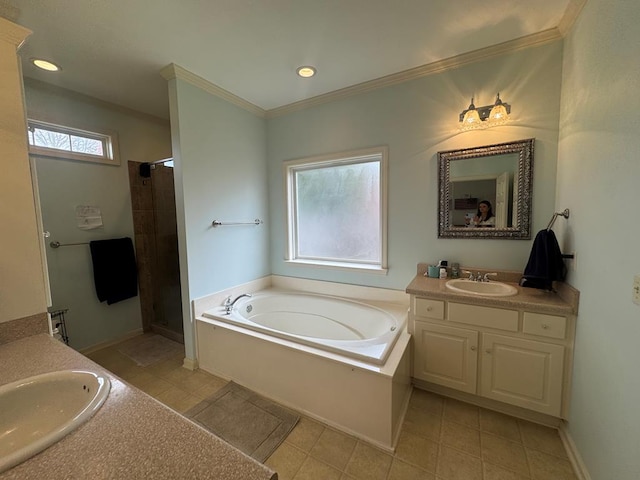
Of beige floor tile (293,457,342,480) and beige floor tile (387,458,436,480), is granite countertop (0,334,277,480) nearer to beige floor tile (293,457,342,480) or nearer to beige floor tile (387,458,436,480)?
beige floor tile (293,457,342,480)

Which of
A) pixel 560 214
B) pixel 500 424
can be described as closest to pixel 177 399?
pixel 500 424

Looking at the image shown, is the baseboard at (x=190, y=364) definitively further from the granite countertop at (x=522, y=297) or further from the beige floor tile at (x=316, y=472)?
the granite countertop at (x=522, y=297)

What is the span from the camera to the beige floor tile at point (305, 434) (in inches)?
61.9

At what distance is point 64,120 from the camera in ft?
7.85

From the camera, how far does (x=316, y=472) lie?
55.1 inches

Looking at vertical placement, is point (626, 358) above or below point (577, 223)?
below

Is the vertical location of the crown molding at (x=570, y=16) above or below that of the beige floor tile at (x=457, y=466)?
above

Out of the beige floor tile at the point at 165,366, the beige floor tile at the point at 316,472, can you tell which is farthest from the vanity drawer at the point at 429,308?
the beige floor tile at the point at 165,366

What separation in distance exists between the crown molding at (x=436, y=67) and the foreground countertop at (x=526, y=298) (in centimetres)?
168

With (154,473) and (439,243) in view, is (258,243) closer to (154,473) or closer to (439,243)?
(439,243)

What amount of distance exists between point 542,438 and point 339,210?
2285 mm

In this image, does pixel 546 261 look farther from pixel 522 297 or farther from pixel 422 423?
pixel 422 423

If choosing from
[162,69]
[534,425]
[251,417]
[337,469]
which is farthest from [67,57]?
[534,425]

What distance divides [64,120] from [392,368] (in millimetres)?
3468
